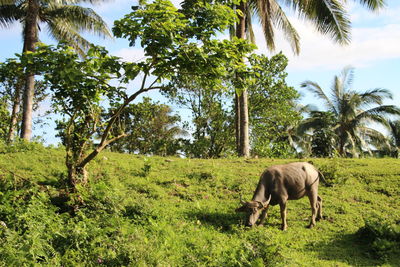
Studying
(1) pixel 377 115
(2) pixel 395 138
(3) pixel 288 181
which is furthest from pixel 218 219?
(2) pixel 395 138

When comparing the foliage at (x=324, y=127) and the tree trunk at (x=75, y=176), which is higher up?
the foliage at (x=324, y=127)

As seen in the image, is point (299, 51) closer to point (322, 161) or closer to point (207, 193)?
point (322, 161)

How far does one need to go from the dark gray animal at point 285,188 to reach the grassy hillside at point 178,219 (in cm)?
43

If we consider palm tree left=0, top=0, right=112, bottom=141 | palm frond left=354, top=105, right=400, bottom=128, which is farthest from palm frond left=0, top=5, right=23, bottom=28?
palm frond left=354, top=105, right=400, bottom=128

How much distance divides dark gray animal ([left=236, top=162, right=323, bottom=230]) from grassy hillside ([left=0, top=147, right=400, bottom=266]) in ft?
1.41

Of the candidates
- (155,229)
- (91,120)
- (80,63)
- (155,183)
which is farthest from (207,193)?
(80,63)

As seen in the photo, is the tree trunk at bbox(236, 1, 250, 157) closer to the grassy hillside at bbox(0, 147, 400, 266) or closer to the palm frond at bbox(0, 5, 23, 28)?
the grassy hillside at bbox(0, 147, 400, 266)

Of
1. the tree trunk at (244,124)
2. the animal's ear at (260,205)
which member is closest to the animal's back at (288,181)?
the animal's ear at (260,205)

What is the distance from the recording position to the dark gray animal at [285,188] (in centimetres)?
884

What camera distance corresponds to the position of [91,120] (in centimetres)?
882

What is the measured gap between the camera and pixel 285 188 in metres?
9.09

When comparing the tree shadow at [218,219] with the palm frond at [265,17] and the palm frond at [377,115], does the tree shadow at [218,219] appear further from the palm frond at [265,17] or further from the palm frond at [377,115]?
the palm frond at [377,115]

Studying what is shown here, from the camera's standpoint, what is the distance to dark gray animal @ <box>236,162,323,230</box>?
884 cm

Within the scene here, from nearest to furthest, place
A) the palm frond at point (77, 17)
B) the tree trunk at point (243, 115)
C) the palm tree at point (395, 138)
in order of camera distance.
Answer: the tree trunk at point (243, 115) < the palm frond at point (77, 17) < the palm tree at point (395, 138)
